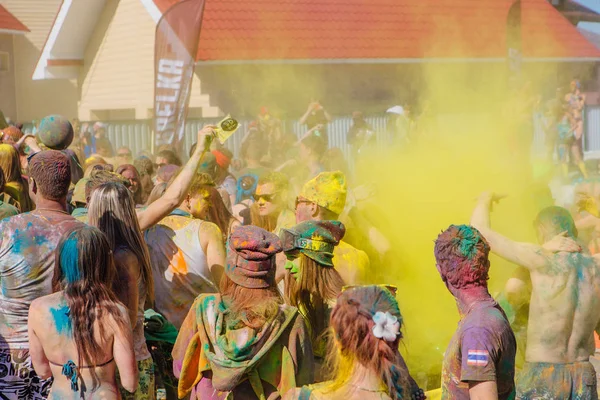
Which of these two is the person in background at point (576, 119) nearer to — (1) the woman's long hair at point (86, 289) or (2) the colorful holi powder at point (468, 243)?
(2) the colorful holi powder at point (468, 243)

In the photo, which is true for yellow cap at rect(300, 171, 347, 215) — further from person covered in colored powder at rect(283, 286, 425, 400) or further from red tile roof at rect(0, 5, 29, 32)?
red tile roof at rect(0, 5, 29, 32)

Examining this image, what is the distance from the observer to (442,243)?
3512 millimetres

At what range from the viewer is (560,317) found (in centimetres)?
472

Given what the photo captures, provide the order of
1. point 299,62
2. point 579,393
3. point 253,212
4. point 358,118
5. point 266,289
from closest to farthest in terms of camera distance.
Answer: point 266,289 < point 579,393 < point 253,212 < point 358,118 < point 299,62

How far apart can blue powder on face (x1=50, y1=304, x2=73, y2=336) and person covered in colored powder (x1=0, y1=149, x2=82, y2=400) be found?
738 millimetres

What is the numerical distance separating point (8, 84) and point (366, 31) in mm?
13326

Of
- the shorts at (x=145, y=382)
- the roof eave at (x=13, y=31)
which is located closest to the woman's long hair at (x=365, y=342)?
the shorts at (x=145, y=382)

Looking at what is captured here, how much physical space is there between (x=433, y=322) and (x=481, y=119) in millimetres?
7884

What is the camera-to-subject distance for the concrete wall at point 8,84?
89.0 ft

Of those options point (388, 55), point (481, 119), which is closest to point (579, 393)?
point (481, 119)

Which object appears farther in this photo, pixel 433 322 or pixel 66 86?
pixel 66 86

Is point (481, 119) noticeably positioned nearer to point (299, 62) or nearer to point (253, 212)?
point (299, 62)

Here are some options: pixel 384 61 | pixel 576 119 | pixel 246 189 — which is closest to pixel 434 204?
pixel 246 189

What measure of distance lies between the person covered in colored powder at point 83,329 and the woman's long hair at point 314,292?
3.48 ft
